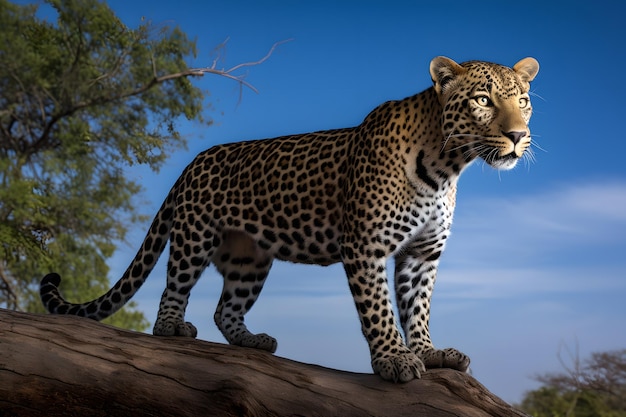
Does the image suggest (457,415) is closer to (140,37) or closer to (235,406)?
(235,406)

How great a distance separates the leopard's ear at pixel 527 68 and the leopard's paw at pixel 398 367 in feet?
5.75

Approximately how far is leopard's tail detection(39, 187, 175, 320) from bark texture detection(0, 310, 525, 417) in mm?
708

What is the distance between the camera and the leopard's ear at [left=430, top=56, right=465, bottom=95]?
4352 millimetres

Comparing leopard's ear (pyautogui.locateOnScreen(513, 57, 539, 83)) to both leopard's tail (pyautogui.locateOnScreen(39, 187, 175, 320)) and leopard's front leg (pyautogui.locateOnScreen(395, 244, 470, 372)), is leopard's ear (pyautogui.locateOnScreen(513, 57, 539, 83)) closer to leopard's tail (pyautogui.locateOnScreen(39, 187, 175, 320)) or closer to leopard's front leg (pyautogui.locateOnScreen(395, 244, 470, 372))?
leopard's front leg (pyautogui.locateOnScreen(395, 244, 470, 372))

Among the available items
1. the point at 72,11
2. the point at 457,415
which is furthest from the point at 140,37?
the point at 457,415

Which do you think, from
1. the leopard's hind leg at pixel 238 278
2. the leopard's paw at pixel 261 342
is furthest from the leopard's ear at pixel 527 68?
the leopard's paw at pixel 261 342

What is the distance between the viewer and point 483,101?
424 centimetres

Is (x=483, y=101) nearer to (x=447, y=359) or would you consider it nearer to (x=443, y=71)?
(x=443, y=71)

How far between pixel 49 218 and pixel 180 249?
12831mm

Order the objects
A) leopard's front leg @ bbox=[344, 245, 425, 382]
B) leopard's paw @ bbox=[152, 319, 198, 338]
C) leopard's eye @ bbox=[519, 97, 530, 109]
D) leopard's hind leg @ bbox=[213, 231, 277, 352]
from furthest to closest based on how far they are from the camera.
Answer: leopard's hind leg @ bbox=[213, 231, 277, 352], leopard's paw @ bbox=[152, 319, 198, 338], leopard's eye @ bbox=[519, 97, 530, 109], leopard's front leg @ bbox=[344, 245, 425, 382]

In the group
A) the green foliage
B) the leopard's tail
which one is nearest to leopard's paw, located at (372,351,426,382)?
the leopard's tail

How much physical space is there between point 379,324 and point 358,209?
651mm

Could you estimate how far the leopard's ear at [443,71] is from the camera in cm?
435

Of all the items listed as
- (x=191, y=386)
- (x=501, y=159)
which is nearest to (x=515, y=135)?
(x=501, y=159)
